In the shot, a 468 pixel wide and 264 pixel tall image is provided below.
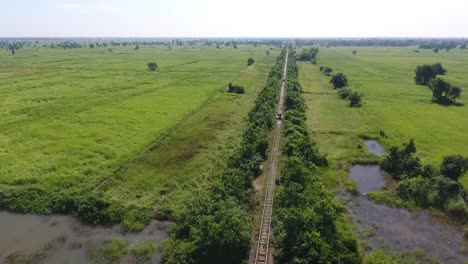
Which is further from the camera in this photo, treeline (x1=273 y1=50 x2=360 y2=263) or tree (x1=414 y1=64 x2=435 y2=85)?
tree (x1=414 y1=64 x2=435 y2=85)

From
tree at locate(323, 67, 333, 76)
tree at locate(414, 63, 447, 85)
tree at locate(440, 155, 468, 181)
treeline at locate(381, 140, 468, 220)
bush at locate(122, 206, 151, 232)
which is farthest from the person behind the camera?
tree at locate(323, 67, 333, 76)

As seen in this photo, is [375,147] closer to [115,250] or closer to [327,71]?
[115,250]

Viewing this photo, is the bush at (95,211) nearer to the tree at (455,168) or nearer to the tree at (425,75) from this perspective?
the tree at (455,168)

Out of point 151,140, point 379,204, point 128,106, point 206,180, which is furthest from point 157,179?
point 128,106

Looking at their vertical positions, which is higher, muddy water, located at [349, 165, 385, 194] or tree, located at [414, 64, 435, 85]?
tree, located at [414, 64, 435, 85]

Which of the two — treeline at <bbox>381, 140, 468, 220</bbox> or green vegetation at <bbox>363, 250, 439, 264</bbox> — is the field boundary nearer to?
green vegetation at <bbox>363, 250, 439, 264</bbox>

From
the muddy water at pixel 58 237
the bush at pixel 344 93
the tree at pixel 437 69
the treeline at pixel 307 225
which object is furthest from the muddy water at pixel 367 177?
the tree at pixel 437 69

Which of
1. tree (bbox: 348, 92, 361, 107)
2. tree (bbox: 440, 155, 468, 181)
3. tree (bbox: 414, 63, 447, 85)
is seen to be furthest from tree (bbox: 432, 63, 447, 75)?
tree (bbox: 440, 155, 468, 181)
